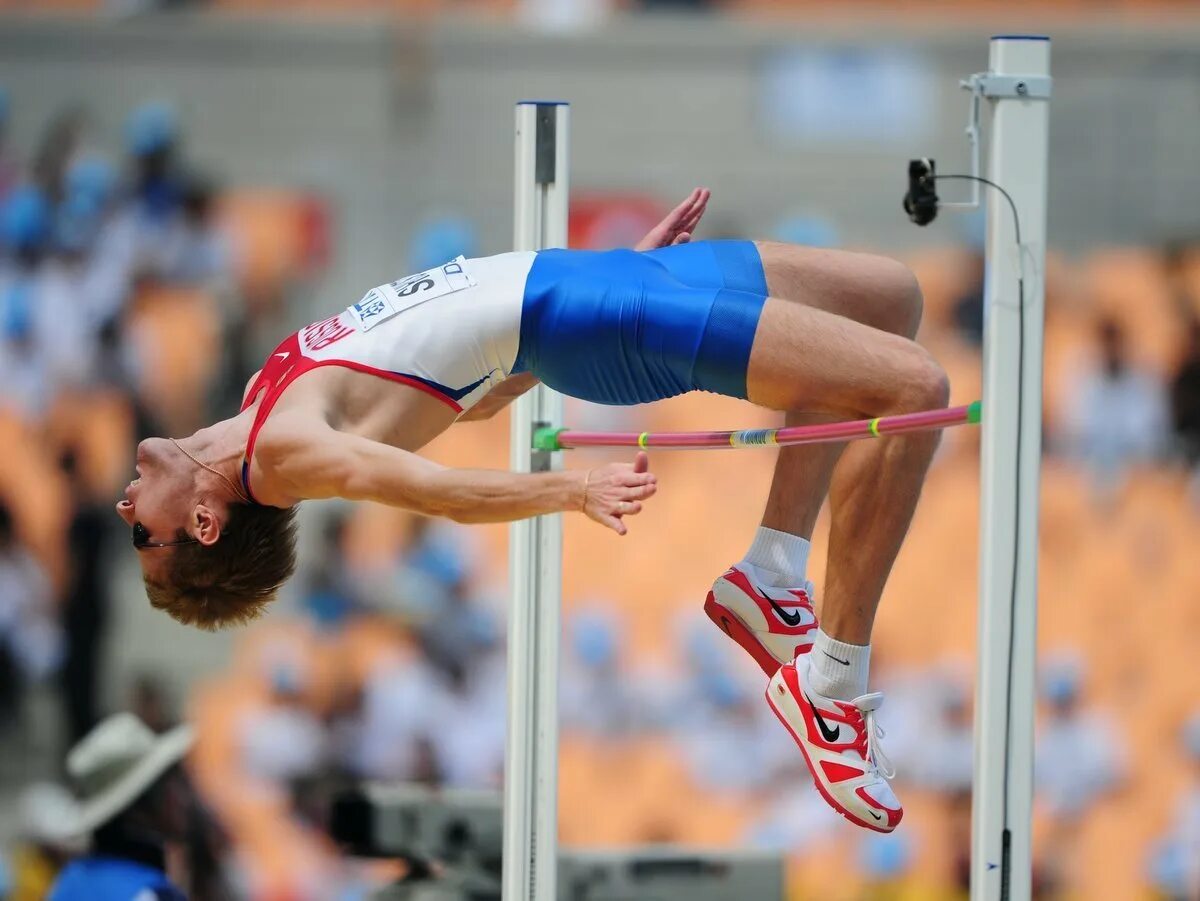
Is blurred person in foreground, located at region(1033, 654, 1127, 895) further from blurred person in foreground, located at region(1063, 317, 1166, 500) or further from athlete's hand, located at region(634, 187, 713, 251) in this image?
athlete's hand, located at region(634, 187, 713, 251)

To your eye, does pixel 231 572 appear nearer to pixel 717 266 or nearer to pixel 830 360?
pixel 717 266

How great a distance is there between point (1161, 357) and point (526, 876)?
4.86 metres

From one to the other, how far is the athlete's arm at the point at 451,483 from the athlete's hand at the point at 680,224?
882mm

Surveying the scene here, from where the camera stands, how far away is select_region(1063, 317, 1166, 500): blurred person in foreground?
7.73 metres

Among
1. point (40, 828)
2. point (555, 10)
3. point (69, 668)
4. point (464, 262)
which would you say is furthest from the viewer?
point (555, 10)

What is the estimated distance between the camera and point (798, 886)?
696 centimetres

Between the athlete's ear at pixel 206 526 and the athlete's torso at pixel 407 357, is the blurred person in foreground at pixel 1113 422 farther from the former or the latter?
the athlete's ear at pixel 206 526

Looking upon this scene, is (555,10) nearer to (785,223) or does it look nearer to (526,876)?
(785,223)

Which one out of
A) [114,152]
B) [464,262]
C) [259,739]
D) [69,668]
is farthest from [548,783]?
[114,152]

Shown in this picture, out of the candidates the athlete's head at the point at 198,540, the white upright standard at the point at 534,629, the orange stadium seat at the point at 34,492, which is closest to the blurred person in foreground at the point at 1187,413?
the white upright standard at the point at 534,629

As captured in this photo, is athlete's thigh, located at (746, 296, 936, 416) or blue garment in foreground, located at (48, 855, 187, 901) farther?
blue garment in foreground, located at (48, 855, 187, 901)

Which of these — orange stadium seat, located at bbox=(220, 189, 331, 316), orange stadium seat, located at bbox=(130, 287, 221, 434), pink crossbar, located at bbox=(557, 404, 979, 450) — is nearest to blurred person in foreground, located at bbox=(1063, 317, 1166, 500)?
orange stadium seat, located at bbox=(220, 189, 331, 316)

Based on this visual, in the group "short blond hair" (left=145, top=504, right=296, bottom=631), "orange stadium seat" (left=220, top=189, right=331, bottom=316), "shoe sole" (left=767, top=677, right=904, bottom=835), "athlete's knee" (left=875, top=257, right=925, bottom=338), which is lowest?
"shoe sole" (left=767, top=677, right=904, bottom=835)

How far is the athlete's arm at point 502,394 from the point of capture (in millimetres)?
3790
